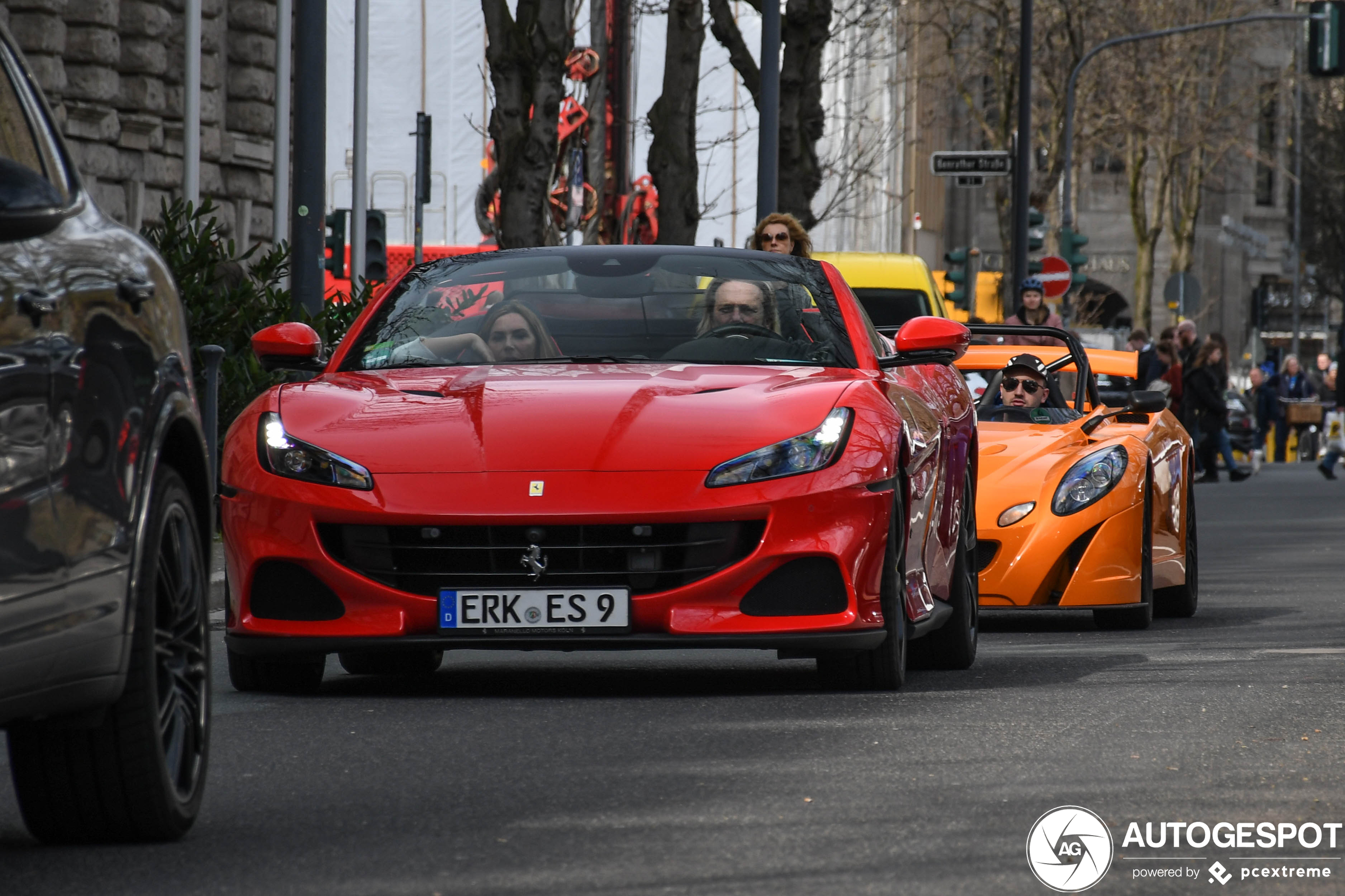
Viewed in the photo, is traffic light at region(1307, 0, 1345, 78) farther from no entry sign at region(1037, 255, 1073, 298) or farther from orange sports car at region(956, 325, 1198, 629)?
orange sports car at region(956, 325, 1198, 629)

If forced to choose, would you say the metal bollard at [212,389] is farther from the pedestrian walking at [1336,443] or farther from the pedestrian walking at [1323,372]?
the pedestrian walking at [1323,372]

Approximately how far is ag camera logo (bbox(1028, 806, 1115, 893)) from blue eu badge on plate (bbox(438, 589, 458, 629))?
8.07 ft

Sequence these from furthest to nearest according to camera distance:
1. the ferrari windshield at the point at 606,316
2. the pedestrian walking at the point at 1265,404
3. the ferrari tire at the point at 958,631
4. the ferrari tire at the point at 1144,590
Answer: the pedestrian walking at the point at 1265,404
the ferrari tire at the point at 1144,590
the ferrari tire at the point at 958,631
the ferrari windshield at the point at 606,316

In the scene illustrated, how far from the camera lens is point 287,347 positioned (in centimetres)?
884

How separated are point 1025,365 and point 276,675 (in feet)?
18.2

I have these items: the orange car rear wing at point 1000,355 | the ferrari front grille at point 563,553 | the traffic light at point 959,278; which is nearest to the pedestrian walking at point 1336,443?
the traffic light at point 959,278

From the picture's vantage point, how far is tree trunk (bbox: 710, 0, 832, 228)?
29453 millimetres

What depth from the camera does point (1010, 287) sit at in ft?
135

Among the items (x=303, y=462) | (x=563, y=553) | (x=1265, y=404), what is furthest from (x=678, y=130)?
(x=1265, y=404)

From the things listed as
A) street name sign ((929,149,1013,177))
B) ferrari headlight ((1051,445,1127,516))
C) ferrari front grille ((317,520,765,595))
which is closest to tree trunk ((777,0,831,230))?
street name sign ((929,149,1013,177))

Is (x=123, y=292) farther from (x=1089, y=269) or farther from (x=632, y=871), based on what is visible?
(x=1089, y=269)

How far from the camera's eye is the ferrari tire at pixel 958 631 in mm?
9609

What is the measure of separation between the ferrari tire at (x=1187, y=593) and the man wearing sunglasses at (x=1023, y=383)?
853 millimetres

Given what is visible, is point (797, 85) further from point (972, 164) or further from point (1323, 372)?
point (1323, 372)
